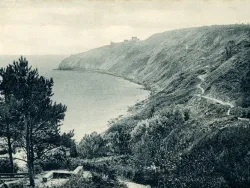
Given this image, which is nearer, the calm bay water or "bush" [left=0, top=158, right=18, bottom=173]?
"bush" [left=0, top=158, right=18, bottom=173]

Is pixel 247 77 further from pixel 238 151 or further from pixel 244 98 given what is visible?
pixel 238 151

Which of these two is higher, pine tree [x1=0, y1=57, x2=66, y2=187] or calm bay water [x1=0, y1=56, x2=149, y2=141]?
pine tree [x1=0, y1=57, x2=66, y2=187]

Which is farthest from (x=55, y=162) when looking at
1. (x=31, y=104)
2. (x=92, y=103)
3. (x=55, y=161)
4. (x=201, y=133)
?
(x=92, y=103)

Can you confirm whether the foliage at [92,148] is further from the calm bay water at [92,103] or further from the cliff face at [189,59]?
the cliff face at [189,59]

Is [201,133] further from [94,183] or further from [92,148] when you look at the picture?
[94,183]

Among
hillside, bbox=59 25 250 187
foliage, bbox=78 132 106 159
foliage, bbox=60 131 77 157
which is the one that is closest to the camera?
hillside, bbox=59 25 250 187

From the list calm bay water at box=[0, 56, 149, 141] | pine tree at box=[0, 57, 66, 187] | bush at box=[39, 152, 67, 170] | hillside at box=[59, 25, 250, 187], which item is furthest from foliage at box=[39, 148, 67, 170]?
calm bay water at box=[0, 56, 149, 141]

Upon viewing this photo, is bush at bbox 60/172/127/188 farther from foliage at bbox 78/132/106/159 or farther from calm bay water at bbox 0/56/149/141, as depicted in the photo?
calm bay water at bbox 0/56/149/141

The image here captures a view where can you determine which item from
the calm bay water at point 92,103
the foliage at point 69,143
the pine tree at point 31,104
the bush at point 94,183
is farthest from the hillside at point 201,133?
the calm bay water at point 92,103

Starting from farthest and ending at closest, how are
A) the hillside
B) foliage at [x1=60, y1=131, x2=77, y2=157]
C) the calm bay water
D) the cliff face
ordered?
the calm bay water
the cliff face
foliage at [x1=60, y1=131, x2=77, y2=157]
the hillside

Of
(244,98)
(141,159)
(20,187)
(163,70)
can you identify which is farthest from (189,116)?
(163,70)

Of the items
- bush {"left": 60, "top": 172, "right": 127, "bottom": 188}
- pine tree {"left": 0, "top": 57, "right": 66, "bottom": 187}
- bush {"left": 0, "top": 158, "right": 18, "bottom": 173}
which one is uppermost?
pine tree {"left": 0, "top": 57, "right": 66, "bottom": 187}

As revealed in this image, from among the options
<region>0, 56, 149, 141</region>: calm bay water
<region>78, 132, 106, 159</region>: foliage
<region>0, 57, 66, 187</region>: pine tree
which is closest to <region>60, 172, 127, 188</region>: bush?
<region>0, 57, 66, 187</region>: pine tree
